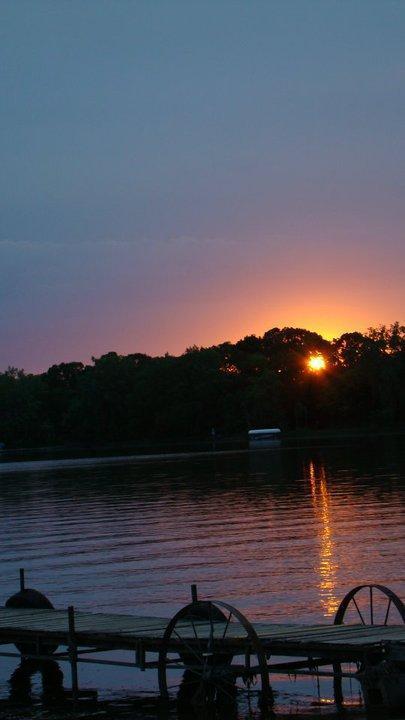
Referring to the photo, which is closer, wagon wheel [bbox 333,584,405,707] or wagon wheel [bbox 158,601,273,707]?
wagon wheel [bbox 158,601,273,707]

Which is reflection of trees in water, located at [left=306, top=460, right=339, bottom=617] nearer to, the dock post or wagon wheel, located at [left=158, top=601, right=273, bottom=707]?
wagon wheel, located at [left=158, top=601, right=273, bottom=707]

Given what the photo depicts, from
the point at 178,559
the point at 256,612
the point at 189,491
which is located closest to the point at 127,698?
the point at 256,612

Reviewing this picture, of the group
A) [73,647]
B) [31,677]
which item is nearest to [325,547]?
[31,677]

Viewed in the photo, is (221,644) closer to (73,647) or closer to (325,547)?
(73,647)

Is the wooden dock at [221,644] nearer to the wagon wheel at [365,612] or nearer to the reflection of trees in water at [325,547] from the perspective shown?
the wagon wheel at [365,612]

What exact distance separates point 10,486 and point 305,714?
330 ft

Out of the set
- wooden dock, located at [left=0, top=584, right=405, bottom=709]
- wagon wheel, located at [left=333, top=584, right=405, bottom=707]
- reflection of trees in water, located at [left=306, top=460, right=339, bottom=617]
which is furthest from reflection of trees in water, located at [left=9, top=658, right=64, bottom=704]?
reflection of trees in water, located at [left=306, top=460, right=339, bottom=617]

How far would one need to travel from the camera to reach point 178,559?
4597cm

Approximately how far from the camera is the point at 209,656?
901 inches

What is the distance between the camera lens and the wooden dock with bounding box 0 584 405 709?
20.2 meters

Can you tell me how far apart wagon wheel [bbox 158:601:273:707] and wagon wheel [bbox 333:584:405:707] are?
5.66 ft

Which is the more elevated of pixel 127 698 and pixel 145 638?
pixel 145 638

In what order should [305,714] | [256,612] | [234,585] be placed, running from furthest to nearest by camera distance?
[234,585] → [256,612] → [305,714]

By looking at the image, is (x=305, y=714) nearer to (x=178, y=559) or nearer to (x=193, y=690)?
(x=193, y=690)
